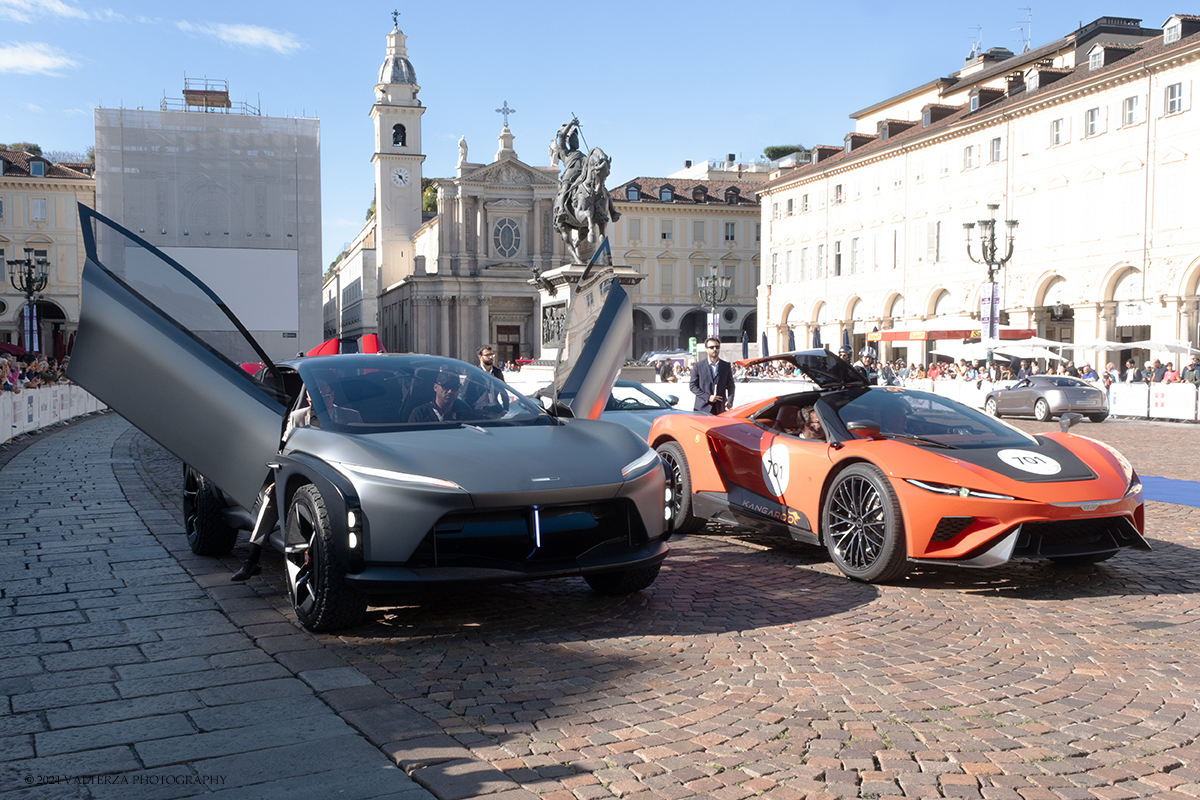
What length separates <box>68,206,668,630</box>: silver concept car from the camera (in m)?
4.82

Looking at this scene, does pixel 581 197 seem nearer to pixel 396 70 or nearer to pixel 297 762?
pixel 297 762

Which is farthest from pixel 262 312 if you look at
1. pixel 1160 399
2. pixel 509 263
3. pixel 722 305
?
pixel 722 305

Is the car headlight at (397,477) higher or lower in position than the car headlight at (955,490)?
higher

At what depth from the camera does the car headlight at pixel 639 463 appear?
5316 millimetres

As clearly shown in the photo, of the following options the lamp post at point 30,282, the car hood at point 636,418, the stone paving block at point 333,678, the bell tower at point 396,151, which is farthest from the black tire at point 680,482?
the bell tower at point 396,151

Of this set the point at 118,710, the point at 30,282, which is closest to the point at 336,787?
the point at 118,710

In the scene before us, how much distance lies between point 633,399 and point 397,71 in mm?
79400

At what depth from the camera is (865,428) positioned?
6.47m

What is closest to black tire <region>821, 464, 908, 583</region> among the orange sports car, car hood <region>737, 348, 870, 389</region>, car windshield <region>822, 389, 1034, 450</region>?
the orange sports car

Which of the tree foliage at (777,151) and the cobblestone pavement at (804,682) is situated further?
the tree foliage at (777,151)

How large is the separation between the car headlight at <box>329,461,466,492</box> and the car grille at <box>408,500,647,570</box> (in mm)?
146

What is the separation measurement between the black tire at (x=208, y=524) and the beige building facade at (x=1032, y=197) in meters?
33.6

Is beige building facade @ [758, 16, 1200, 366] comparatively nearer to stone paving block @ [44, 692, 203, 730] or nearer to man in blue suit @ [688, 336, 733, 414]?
man in blue suit @ [688, 336, 733, 414]

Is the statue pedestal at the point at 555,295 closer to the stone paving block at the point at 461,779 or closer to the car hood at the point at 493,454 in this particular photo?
the car hood at the point at 493,454
